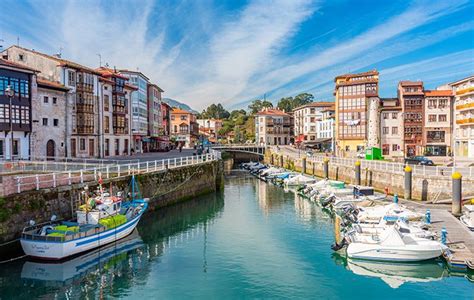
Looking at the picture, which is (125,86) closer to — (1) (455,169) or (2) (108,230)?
(2) (108,230)

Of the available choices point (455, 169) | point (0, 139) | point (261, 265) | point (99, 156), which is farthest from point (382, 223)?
point (99, 156)

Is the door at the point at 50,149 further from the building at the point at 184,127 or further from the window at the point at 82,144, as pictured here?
the building at the point at 184,127

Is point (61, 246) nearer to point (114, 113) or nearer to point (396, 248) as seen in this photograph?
point (396, 248)

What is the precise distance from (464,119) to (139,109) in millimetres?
61166

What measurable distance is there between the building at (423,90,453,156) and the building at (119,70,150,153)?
190ft

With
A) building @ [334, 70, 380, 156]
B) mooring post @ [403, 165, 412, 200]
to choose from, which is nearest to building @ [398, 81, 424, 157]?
building @ [334, 70, 380, 156]

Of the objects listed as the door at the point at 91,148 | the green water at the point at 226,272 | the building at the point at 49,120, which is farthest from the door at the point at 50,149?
the green water at the point at 226,272

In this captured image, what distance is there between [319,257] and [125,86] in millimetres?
55330

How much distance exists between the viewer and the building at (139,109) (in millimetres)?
78375

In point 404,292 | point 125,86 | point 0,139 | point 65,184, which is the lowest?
point 404,292

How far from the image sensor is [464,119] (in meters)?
70.1

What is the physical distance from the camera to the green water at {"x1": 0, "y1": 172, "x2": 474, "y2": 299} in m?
21.5

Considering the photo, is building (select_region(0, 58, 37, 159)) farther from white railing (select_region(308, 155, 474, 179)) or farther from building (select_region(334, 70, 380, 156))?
building (select_region(334, 70, 380, 156))

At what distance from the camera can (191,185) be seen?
2055 inches
